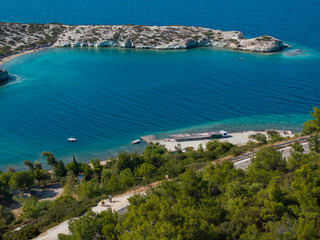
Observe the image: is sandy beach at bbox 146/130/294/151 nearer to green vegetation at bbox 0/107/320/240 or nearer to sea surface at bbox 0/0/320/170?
sea surface at bbox 0/0/320/170

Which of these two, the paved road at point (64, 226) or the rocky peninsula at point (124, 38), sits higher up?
the rocky peninsula at point (124, 38)

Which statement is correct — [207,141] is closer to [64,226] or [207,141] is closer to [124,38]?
[64,226]

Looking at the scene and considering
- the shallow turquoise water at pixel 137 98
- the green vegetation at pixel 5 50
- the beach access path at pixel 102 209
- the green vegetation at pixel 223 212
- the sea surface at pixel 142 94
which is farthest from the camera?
the green vegetation at pixel 5 50

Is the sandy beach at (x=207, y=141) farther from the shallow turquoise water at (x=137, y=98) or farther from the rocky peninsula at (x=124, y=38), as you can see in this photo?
the rocky peninsula at (x=124, y=38)

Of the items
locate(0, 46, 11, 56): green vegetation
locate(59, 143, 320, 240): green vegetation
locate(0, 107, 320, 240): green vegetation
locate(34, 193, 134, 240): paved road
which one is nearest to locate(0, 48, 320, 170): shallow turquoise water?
locate(0, 46, 11, 56): green vegetation

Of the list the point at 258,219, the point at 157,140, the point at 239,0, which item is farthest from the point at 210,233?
the point at 239,0

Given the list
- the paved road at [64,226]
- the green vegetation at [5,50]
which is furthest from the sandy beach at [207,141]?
the green vegetation at [5,50]
